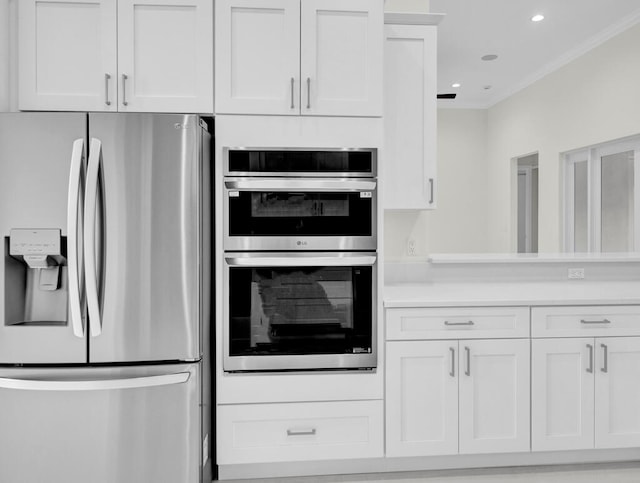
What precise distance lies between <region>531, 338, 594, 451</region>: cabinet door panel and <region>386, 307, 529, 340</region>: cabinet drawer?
0.16 m

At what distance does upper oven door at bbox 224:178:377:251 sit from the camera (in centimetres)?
211

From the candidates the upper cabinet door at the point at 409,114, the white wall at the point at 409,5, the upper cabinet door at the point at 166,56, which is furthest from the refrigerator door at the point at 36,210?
the white wall at the point at 409,5

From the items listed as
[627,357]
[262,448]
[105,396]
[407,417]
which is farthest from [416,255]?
[105,396]

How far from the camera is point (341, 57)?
7.15ft

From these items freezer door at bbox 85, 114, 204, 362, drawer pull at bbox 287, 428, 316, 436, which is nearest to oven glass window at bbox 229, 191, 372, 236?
freezer door at bbox 85, 114, 204, 362

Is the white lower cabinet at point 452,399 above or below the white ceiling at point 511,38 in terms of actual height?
below

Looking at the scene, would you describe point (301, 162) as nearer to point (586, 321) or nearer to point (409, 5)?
point (409, 5)

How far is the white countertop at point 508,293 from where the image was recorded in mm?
2195

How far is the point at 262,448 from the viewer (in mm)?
2127

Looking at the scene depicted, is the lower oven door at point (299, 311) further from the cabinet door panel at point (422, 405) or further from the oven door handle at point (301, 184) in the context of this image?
the oven door handle at point (301, 184)

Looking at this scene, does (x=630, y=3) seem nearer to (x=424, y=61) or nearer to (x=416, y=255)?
(x=424, y=61)

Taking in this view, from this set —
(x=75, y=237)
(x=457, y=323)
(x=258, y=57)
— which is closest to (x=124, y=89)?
(x=258, y=57)

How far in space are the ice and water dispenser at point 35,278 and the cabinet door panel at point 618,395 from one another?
104 inches

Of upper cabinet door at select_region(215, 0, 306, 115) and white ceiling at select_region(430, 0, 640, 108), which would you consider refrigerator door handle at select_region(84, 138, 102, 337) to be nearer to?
upper cabinet door at select_region(215, 0, 306, 115)
